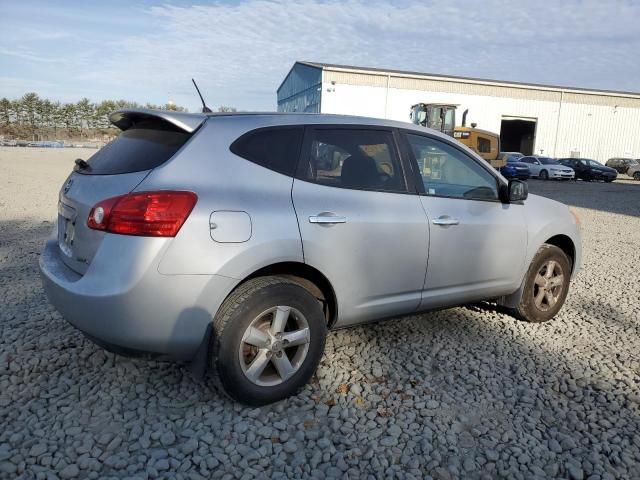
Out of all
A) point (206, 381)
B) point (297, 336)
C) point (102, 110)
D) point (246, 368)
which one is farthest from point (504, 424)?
point (102, 110)

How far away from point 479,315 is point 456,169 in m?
1.51

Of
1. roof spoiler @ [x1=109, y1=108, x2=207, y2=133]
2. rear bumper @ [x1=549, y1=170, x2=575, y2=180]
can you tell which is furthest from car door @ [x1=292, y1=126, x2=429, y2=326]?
rear bumper @ [x1=549, y1=170, x2=575, y2=180]

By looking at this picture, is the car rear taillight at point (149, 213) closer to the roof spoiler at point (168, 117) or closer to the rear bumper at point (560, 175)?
the roof spoiler at point (168, 117)

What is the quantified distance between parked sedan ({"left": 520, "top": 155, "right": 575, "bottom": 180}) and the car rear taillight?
31.7 metres

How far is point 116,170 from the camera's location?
9.57 feet

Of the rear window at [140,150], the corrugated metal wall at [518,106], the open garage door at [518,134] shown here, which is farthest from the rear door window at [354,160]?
the open garage door at [518,134]

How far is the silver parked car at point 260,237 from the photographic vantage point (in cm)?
260

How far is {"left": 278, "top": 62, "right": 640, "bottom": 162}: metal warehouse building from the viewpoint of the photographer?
117 ft

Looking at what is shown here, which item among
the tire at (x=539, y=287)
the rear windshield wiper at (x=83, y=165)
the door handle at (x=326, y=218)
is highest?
the rear windshield wiper at (x=83, y=165)

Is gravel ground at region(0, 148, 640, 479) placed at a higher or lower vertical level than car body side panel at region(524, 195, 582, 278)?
lower

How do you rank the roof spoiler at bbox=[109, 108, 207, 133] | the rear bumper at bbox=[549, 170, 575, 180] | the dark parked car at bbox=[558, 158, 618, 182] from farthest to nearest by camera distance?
1. the dark parked car at bbox=[558, 158, 618, 182]
2. the rear bumper at bbox=[549, 170, 575, 180]
3. the roof spoiler at bbox=[109, 108, 207, 133]

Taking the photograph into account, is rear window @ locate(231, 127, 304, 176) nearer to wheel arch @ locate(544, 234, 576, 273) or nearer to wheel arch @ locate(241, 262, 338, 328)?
wheel arch @ locate(241, 262, 338, 328)

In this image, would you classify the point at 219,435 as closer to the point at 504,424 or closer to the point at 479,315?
the point at 504,424

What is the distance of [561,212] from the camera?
458 centimetres
